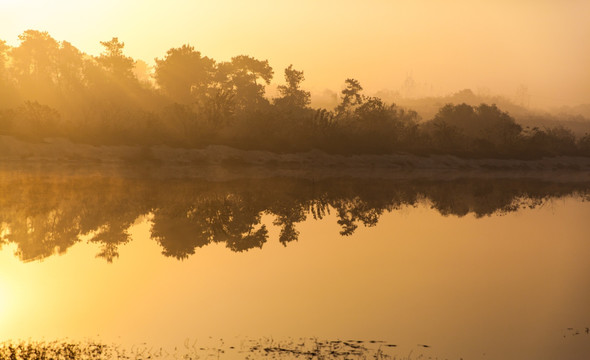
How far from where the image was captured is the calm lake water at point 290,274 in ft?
44.1

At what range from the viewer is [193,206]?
36.5 meters

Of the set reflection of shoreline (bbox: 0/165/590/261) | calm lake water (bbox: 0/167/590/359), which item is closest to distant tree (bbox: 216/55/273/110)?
reflection of shoreline (bbox: 0/165/590/261)

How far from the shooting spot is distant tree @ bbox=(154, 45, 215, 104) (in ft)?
398

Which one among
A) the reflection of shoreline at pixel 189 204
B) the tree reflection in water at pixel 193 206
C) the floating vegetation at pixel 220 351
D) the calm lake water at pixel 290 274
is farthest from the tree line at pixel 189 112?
the floating vegetation at pixel 220 351

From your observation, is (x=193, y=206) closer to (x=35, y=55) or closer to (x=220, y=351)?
(x=220, y=351)

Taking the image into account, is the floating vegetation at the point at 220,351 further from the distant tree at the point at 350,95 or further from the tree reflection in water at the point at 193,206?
the distant tree at the point at 350,95

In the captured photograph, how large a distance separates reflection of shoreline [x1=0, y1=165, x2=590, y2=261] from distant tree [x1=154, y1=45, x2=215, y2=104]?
195ft

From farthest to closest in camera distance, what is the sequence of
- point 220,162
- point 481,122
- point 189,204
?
point 481,122 → point 220,162 → point 189,204

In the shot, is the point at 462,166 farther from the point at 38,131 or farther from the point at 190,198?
the point at 190,198

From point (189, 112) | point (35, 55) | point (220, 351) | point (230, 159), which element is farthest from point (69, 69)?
point (220, 351)

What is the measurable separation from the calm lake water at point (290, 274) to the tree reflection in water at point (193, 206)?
0.19 meters

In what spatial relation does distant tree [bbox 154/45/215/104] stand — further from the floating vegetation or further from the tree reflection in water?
the floating vegetation

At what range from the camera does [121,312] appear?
47.8 feet

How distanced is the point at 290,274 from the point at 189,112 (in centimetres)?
7808
